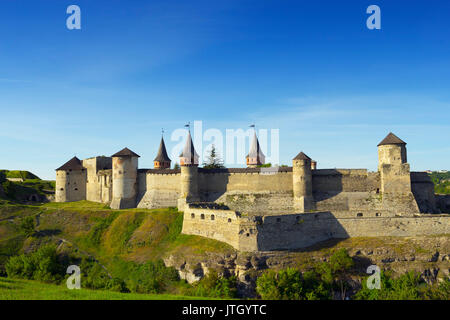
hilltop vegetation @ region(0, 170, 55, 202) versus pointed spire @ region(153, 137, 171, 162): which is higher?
pointed spire @ region(153, 137, 171, 162)

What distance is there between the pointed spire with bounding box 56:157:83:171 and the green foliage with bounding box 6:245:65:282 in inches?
982

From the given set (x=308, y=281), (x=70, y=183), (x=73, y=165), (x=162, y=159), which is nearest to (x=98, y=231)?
(x=70, y=183)

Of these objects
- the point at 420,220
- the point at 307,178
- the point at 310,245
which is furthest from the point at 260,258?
the point at 420,220

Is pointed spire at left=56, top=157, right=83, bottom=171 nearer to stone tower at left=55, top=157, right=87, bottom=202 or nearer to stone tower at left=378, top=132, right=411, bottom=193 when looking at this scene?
stone tower at left=55, top=157, right=87, bottom=202

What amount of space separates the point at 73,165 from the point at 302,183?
43.7 metres

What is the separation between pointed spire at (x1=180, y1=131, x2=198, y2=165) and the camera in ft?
197

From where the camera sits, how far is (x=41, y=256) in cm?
4328

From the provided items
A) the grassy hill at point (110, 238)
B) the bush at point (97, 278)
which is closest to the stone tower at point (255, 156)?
the grassy hill at point (110, 238)

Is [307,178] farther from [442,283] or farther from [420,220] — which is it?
[442,283]

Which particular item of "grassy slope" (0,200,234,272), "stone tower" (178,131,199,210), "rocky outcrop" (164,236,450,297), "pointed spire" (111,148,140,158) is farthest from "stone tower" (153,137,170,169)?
"rocky outcrop" (164,236,450,297)

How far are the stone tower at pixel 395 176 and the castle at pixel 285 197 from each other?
0.14 metres

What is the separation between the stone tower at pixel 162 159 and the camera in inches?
2830

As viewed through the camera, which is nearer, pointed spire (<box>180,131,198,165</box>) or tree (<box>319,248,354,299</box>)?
tree (<box>319,248,354,299</box>)
